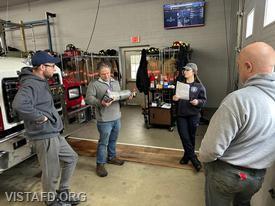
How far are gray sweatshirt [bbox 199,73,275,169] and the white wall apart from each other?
5.50 meters

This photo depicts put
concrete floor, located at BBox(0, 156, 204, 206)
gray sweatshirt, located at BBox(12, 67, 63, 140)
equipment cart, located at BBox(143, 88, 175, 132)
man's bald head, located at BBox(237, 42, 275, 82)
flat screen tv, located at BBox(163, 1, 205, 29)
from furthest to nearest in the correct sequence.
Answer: flat screen tv, located at BBox(163, 1, 205, 29) < equipment cart, located at BBox(143, 88, 175, 132) < concrete floor, located at BBox(0, 156, 204, 206) < gray sweatshirt, located at BBox(12, 67, 63, 140) < man's bald head, located at BBox(237, 42, 275, 82)

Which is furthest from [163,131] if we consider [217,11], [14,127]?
[217,11]

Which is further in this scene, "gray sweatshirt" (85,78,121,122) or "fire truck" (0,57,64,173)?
"gray sweatshirt" (85,78,121,122)

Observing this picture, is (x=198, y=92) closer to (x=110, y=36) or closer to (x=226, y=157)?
(x=226, y=157)

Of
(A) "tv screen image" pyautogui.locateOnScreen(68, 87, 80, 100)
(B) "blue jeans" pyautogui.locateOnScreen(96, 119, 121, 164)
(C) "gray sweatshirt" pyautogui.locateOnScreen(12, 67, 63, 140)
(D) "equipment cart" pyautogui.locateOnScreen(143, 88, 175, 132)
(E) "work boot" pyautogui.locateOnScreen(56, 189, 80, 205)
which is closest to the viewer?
(C) "gray sweatshirt" pyautogui.locateOnScreen(12, 67, 63, 140)

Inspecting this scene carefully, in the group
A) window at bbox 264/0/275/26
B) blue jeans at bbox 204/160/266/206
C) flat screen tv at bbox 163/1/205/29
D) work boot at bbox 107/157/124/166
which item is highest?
flat screen tv at bbox 163/1/205/29

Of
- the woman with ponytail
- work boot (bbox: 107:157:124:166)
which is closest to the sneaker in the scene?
work boot (bbox: 107:157:124:166)

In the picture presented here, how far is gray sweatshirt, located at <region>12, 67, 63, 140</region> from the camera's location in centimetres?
177

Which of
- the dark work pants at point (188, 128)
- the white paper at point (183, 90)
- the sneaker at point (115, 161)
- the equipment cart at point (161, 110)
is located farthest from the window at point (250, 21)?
the sneaker at point (115, 161)

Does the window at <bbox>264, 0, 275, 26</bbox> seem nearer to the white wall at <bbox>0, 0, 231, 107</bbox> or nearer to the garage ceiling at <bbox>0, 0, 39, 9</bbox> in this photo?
the white wall at <bbox>0, 0, 231, 107</bbox>

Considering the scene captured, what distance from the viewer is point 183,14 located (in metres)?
6.25

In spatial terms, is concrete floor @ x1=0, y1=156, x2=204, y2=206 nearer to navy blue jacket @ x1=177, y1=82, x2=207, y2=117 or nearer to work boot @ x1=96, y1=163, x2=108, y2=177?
work boot @ x1=96, y1=163, x2=108, y2=177

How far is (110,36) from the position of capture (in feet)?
24.0

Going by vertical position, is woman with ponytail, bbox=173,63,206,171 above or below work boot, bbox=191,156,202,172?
above
